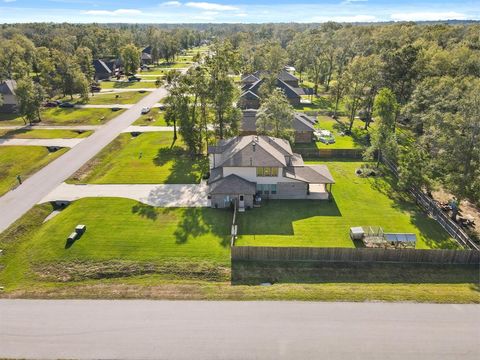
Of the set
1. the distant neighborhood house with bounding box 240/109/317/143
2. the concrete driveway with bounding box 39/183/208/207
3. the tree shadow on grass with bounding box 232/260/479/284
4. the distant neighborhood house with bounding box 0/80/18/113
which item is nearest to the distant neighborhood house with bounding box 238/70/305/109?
the distant neighborhood house with bounding box 240/109/317/143

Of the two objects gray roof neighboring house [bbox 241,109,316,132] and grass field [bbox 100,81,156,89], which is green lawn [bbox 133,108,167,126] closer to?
gray roof neighboring house [bbox 241,109,316,132]

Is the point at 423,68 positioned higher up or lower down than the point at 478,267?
higher up

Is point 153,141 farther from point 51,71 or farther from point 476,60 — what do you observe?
point 476,60

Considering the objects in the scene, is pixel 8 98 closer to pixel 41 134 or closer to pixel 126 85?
pixel 41 134

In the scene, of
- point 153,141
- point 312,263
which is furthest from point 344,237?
point 153,141

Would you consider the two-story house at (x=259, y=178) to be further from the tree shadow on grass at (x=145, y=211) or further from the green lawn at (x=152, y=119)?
the green lawn at (x=152, y=119)

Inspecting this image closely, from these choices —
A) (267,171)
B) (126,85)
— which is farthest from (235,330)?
(126,85)
